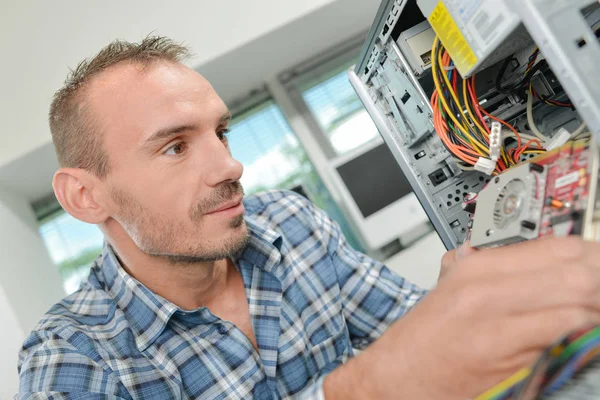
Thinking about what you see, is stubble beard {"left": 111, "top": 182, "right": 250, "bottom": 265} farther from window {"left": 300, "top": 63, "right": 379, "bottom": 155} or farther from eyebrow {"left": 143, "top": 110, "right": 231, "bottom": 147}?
window {"left": 300, "top": 63, "right": 379, "bottom": 155}

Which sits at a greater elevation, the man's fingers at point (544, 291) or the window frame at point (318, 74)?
the window frame at point (318, 74)

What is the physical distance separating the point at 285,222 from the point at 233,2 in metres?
1.09

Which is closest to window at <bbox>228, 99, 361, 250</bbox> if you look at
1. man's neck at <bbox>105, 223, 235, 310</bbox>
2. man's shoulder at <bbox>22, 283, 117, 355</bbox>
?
man's neck at <bbox>105, 223, 235, 310</bbox>

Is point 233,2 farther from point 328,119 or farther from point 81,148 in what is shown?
point 81,148

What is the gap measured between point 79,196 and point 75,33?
1.10 meters

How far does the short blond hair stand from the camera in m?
0.88

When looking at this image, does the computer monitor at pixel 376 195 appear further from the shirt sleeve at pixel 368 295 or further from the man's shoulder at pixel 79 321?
the man's shoulder at pixel 79 321

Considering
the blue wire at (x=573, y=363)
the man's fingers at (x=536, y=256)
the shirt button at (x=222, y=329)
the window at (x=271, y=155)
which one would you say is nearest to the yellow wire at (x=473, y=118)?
the man's fingers at (x=536, y=256)

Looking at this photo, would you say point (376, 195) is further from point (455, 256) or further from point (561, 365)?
point (561, 365)

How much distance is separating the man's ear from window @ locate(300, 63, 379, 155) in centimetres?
147

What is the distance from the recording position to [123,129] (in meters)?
0.83

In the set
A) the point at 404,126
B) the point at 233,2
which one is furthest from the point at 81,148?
the point at 233,2

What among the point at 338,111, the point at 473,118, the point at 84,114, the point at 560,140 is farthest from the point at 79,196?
the point at 338,111

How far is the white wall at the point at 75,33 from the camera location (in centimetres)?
161
